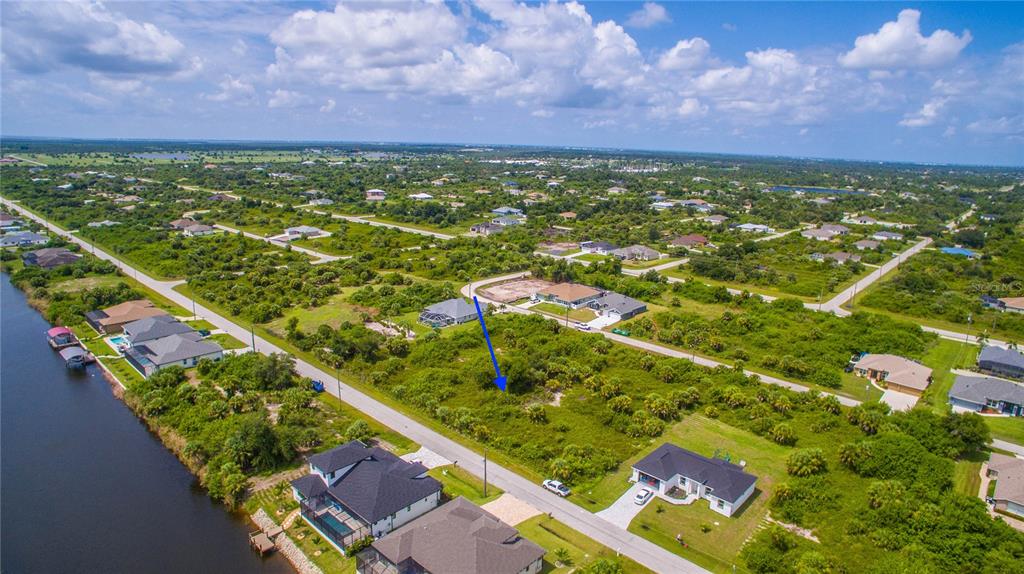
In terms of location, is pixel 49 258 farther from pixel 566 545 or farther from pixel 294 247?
pixel 566 545

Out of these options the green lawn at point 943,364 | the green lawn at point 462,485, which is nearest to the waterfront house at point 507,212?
the green lawn at point 943,364

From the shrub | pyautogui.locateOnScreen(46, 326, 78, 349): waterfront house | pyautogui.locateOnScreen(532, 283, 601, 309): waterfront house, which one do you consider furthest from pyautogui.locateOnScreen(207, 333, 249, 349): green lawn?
the shrub

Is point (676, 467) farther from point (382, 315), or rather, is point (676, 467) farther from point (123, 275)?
point (123, 275)

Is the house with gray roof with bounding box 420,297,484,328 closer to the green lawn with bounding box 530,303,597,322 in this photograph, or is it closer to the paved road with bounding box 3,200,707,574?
the green lawn with bounding box 530,303,597,322

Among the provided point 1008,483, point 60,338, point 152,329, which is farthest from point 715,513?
point 60,338

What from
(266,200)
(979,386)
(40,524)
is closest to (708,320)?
(979,386)
